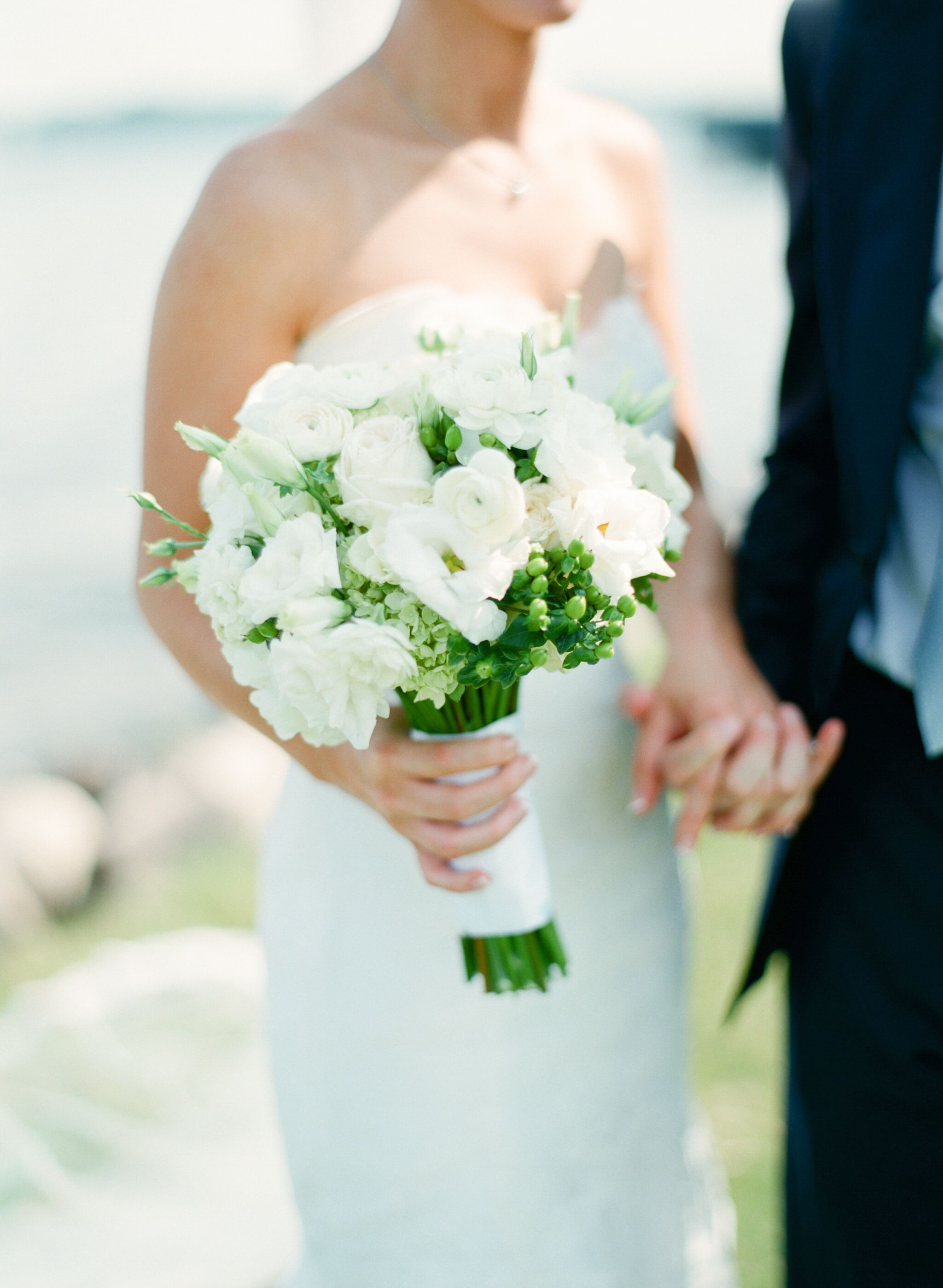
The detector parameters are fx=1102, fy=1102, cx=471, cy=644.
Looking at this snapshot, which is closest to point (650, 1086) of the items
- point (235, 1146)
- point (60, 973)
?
point (235, 1146)

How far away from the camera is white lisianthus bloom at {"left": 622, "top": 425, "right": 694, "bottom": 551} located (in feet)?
4.63

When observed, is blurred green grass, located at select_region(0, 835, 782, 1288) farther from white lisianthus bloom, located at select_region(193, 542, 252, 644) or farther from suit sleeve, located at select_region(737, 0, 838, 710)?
white lisianthus bloom, located at select_region(193, 542, 252, 644)

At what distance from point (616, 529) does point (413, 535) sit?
0.79ft

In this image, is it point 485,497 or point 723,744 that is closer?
point 485,497

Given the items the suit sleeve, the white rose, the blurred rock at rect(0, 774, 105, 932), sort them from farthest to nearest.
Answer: the blurred rock at rect(0, 774, 105, 932)
the suit sleeve
the white rose

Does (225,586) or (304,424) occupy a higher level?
(304,424)

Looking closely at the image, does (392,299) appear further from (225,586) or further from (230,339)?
(225,586)

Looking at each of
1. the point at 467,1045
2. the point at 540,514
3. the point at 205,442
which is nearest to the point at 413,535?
the point at 540,514

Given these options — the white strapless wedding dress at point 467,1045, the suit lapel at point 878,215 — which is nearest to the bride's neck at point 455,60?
the white strapless wedding dress at point 467,1045

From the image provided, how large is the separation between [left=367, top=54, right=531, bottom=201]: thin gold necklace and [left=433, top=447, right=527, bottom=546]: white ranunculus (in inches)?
37.6

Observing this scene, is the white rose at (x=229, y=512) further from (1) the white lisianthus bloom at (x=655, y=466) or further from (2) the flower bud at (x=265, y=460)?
(1) the white lisianthus bloom at (x=655, y=466)

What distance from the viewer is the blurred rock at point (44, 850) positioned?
4.28 meters

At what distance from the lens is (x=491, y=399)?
48.4 inches

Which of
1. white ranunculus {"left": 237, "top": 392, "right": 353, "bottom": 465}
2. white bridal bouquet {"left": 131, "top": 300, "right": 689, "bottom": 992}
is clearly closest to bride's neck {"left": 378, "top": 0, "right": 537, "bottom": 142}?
white bridal bouquet {"left": 131, "top": 300, "right": 689, "bottom": 992}
